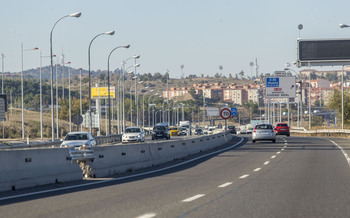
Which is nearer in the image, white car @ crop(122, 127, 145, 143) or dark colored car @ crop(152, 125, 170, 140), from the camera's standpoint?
white car @ crop(122, 127, 145, 143)

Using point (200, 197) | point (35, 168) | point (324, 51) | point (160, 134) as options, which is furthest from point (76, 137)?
point (160, 134)

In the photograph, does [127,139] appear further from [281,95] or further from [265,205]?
[265,205]

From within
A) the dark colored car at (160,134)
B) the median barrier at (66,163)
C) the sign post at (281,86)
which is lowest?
the dark colored car at (160,134)

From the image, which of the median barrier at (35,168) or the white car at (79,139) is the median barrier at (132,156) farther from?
the white car at (79,139)

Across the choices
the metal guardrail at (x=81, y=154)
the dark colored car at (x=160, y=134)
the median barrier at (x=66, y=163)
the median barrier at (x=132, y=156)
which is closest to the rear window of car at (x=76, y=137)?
the median barrier at (x=132, y=156)

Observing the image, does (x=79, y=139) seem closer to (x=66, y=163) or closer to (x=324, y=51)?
(x=66, y=163)

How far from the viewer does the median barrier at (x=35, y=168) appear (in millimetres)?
14607

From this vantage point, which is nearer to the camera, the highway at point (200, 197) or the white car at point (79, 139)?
the highway at point (200, 197)

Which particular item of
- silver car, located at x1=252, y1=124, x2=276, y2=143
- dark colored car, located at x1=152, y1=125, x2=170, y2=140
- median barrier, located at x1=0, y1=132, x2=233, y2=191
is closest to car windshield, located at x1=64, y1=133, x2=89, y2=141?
median barrier, located at x1=0, y1=132, x2=233, y2=191

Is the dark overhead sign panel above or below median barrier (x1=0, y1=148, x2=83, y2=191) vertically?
above

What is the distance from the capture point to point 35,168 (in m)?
15.6

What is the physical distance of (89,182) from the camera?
54.9 ft

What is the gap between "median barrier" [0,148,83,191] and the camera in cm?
1461

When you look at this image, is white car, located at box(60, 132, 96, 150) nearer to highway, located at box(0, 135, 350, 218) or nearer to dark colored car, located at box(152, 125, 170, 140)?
highway, located at box(0, 135, 350, 218)
